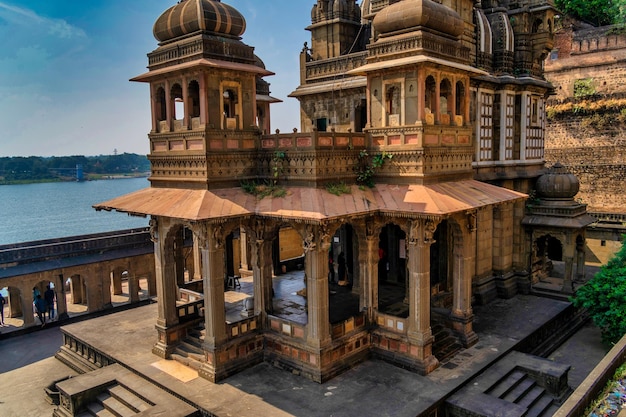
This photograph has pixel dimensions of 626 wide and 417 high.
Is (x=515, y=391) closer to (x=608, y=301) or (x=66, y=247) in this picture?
(x=608, y=301)

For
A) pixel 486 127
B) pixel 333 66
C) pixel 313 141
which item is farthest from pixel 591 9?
pixel 313 141

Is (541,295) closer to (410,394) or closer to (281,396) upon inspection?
(410,394)

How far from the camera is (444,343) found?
1502 cm

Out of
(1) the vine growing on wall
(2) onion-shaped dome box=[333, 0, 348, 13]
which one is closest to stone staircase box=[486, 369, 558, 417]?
(1) the vine growing on wall

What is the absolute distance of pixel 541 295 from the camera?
818 inches

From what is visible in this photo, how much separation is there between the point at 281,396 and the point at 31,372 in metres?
9.34

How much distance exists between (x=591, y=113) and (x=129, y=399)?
127ft

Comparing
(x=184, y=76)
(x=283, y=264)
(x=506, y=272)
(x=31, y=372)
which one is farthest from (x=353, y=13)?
(x=31, y=372)

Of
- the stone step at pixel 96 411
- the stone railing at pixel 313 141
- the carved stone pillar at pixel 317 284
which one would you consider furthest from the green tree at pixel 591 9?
the stone step at pixel 96 411

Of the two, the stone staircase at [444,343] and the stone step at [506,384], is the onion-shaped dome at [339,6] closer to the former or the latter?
the stone staircase at [444,343]

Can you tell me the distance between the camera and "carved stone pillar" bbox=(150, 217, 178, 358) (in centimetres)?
1494

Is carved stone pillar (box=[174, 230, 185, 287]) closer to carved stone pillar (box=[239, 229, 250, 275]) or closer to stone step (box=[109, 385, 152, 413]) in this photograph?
carved stone pillar (box=[239, 229, 250, 275])

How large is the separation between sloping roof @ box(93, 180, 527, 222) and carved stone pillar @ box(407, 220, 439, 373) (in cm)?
73

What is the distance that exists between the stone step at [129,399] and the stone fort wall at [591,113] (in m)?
34.2
